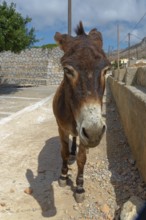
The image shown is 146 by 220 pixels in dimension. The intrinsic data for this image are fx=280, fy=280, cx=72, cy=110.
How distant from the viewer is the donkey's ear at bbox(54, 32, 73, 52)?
297 cm

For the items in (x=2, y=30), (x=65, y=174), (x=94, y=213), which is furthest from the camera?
(x=2, y=30)

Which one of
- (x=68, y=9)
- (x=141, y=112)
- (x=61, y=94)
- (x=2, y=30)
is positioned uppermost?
(x=2, y=30)

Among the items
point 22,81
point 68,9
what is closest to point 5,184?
point 68,9

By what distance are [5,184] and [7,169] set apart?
1.91 feet

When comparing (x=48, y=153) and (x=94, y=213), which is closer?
(x=94, y=213)

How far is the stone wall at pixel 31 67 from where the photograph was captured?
88.0 ft

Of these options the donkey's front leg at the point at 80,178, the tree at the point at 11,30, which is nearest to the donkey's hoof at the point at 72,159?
the donkey's front leg at the point at 80,178

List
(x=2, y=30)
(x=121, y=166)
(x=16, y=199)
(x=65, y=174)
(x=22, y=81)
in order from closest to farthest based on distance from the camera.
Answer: (x=16, y=199)
(x=65, y=174)
(x=121, y=166)
(x=2, y=30)
(x=22, y=81)

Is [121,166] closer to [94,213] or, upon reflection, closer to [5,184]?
[94,213]

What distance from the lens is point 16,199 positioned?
3752 millimetres

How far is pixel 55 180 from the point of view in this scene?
168 inches

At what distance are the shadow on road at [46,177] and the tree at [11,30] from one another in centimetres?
1258

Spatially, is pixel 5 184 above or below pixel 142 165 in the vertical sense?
below

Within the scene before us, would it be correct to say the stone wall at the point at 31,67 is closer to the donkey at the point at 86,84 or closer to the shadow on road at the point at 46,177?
the shadow on road at the point at 46,177
